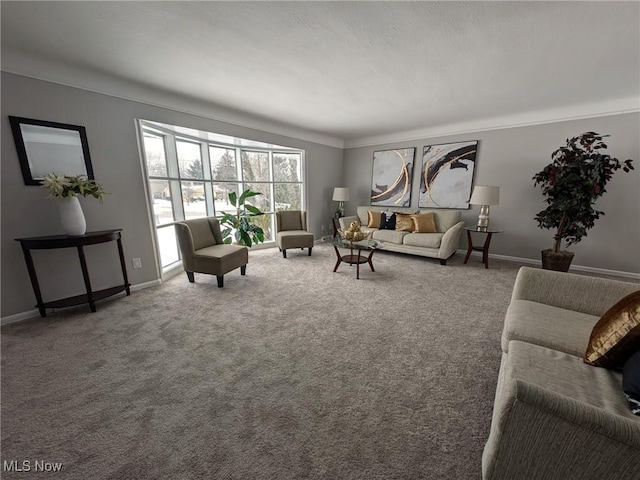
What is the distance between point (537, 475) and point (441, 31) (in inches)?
103

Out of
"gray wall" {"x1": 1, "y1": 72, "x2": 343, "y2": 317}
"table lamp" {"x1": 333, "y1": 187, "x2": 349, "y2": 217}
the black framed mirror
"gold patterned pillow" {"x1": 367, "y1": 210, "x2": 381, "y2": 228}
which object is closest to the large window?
"gray wall" {"x1": 1, "y1": 72, "x2": 343, "y2": 317}

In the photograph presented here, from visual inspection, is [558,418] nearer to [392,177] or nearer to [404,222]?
[404,222]

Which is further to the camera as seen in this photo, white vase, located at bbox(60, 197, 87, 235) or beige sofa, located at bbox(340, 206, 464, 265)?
beige sofa, located at bbox(340, 206, 464, 265)

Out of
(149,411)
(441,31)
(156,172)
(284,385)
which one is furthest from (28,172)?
(441,31)

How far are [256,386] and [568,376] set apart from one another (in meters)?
1.63

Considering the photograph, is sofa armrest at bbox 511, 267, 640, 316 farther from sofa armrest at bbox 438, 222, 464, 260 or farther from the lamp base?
the lamp base

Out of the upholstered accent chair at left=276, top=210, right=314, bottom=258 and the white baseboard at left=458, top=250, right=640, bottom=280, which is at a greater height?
the upholstered accent chair at left=276, top=210, right=314, bottom=258

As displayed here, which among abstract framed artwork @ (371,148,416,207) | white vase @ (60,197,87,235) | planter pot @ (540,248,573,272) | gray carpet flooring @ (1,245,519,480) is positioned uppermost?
abstract framed artwork @ (371,148,416,207)

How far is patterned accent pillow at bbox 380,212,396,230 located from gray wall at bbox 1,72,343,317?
3532mm

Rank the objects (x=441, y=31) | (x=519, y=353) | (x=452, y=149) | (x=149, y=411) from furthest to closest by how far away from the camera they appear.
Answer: (x=452, y=149) → (x=441, y=31) → (x=149, y=411) → (x=519, y=353)

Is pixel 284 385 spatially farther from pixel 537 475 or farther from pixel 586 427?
pixel 586 427

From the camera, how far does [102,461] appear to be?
114 cm

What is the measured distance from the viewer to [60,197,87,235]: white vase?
7.56ft

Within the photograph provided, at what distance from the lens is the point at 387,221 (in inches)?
195
